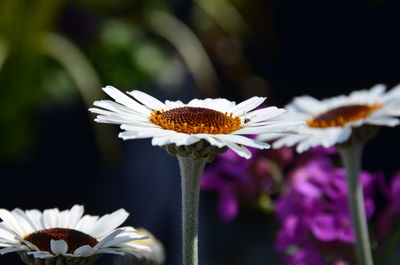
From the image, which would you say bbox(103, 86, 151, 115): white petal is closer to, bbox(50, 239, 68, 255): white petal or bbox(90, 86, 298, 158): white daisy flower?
bbox(90, 86, 298, 158): white daisy flower

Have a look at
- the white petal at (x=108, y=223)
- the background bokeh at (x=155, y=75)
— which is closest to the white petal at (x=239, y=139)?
the white petal at (x=108, y=223)

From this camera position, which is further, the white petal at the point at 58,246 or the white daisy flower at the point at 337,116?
the white daisy flower at the point at 337,116

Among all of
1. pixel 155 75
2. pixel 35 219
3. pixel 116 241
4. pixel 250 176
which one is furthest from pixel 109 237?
pixel 155 75

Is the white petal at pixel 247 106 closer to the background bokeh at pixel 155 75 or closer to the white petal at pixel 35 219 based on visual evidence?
the white petal at pixel 35 219

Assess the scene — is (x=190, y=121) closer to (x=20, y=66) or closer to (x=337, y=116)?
(x=337, y=116)

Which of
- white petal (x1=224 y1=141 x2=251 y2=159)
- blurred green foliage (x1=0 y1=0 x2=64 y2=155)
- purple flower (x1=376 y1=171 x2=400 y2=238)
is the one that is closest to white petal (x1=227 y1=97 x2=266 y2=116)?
white petal (x1=224 y1=141 x2=251 y2=159)

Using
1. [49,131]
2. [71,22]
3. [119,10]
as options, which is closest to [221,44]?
[119,10]

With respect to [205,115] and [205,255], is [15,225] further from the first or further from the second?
[205,255]
